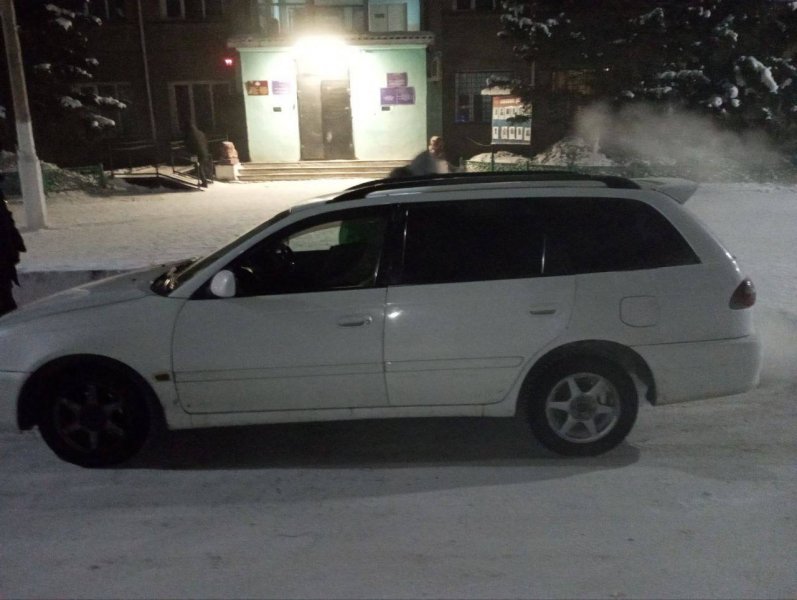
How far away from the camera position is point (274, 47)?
21156 millimetres

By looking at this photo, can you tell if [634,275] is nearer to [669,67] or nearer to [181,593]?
[181,593]

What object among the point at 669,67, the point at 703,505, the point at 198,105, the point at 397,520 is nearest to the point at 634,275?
the point at 703,505

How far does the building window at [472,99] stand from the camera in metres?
23.7

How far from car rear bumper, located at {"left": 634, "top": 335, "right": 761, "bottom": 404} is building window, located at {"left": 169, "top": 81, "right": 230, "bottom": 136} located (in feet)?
73.1

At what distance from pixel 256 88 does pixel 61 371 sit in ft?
60.8

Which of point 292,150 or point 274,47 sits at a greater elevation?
point 274,47

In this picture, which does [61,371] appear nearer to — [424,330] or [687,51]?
[424,330]

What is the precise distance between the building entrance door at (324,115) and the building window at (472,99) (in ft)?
13.4

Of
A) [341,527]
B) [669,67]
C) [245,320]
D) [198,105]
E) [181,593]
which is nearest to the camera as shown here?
[181,593]

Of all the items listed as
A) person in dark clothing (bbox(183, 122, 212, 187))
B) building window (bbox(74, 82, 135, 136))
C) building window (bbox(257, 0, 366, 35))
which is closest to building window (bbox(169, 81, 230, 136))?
building window (bbox(74, 82, 135, 136))

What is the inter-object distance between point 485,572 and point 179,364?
207 cm

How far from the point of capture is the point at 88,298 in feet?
15.0

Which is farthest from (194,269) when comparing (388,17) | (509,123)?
(388,17)

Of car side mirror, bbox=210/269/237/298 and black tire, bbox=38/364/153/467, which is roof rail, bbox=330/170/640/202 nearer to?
car side mirror, bbox=210/269/237/298
